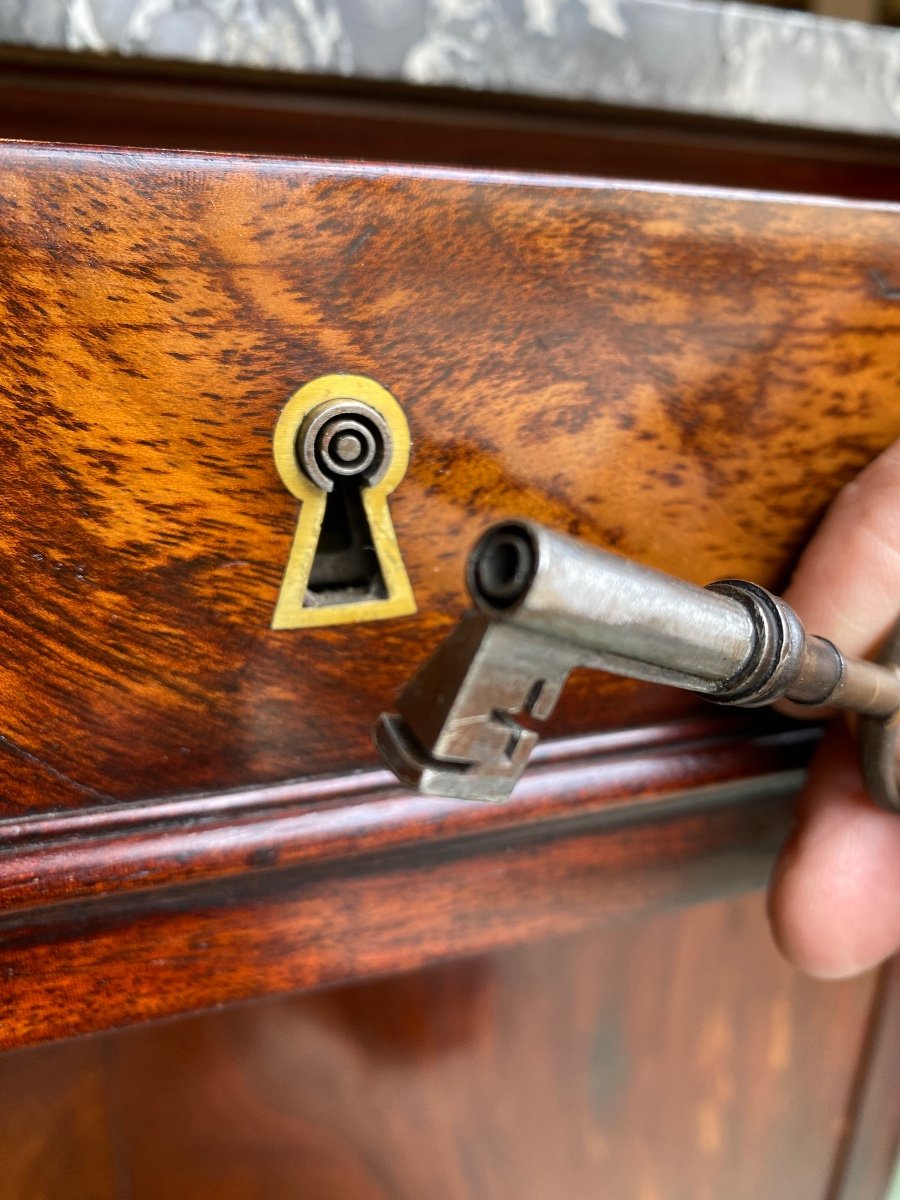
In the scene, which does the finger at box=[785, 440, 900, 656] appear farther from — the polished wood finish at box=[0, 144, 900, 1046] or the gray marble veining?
the gray marble veining

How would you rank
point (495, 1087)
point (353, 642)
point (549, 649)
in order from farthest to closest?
point (495, 1087) < point (353, 642) < point (549, 649)

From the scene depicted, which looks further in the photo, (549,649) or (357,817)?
(357,817)

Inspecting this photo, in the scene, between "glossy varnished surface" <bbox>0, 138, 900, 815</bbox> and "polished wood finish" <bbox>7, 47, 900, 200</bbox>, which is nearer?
"glossy varnished surface" <bbox>0, 138, 900, 815</bbox>

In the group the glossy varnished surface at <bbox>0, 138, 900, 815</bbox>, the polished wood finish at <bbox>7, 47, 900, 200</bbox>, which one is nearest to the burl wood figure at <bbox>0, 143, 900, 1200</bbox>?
the glossy varnished surface at <bbox>0, 138, 900, 815</bbox>

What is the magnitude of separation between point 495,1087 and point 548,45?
47 cm

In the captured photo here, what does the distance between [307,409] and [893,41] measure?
0.37 metres

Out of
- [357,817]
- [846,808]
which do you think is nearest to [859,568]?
[846,808]

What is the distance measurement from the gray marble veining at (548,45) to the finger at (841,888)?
0.32 metres

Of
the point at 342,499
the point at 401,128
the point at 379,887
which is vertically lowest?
the point at 379,887

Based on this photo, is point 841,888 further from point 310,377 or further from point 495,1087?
point 310,377

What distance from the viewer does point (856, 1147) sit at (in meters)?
0.58

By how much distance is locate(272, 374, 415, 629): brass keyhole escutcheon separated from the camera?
1.06 ft

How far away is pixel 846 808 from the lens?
0.43 m

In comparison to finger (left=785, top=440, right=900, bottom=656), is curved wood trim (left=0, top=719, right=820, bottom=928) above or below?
below
